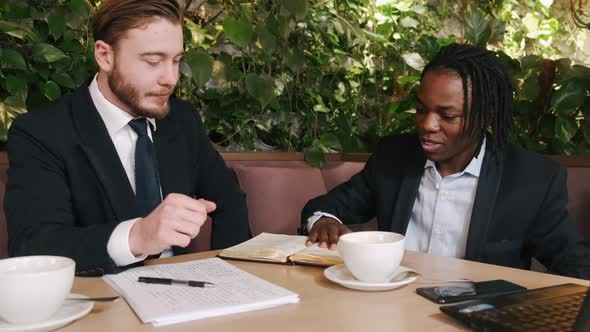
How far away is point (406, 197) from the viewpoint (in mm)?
1682

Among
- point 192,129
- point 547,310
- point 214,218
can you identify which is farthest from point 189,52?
point 547,310

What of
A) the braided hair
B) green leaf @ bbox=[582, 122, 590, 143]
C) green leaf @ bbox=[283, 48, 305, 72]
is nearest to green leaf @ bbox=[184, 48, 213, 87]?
green leaf @ bbox=[283, 48, 305, 72]

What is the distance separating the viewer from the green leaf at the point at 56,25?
7.02 ft

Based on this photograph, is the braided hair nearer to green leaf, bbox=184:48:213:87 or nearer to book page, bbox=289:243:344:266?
book page, bbox=289:243:344:266

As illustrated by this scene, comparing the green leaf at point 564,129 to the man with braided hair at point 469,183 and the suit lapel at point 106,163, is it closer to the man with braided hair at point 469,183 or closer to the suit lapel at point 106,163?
the man with braided hair at point 469,183

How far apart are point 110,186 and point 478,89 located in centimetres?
101

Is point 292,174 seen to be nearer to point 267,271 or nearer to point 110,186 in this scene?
point 110,186

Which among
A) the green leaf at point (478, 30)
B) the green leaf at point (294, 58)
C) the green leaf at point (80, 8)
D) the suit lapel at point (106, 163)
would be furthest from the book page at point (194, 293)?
the green leaf at point (478, 30)

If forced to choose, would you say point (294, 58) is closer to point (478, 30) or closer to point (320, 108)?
point (320, 108)

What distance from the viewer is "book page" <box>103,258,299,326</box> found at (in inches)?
33.0

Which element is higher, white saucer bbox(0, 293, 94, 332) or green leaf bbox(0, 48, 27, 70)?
green leaf bbox(0, 48, 27, 70)

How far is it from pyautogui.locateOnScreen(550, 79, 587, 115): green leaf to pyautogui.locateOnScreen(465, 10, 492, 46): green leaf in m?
0.39

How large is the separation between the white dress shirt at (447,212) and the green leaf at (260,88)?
871mm

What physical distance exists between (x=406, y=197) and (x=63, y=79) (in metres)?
1.34
